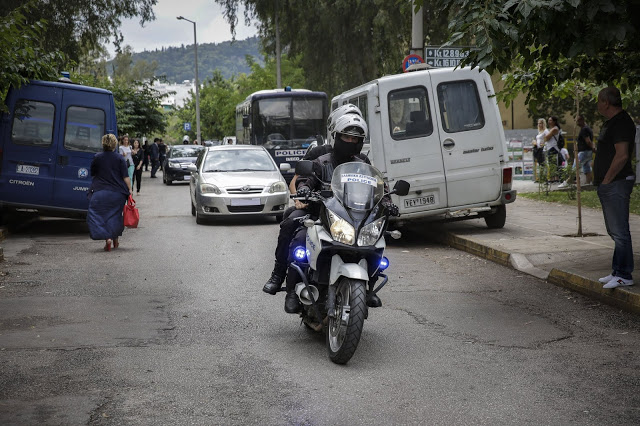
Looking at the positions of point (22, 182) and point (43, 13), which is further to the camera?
point (43, 13)

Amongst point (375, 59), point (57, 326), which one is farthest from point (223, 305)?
point (375, 59)

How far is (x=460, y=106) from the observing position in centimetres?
1379

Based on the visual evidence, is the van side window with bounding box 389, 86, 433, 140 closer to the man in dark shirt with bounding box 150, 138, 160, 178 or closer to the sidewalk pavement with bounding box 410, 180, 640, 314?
the sidewalk pavement with bounding box 410, 180, 640, 314

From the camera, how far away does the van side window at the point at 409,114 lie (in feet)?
44.8

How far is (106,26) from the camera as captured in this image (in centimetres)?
2734

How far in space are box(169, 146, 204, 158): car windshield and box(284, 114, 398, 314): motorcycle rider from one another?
97.0ft

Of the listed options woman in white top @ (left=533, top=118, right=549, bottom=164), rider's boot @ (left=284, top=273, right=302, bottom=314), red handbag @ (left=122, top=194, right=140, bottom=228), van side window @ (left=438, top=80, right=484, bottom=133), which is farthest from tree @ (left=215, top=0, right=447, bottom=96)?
rider's boot @ (left=284, top=273, right=302, bottom=314)

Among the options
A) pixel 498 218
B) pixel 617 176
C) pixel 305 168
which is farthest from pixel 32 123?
pixel 617 176

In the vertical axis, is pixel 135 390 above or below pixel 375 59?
below

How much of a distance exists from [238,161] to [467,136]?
679 cm

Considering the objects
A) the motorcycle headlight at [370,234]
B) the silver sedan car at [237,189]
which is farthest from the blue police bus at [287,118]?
the motorcycle headlight at [370,234]

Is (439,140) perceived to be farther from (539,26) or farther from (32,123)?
(32,123)

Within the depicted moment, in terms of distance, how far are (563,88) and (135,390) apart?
27.1 feet

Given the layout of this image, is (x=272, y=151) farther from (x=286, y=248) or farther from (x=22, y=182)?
(x=286, y=248)
